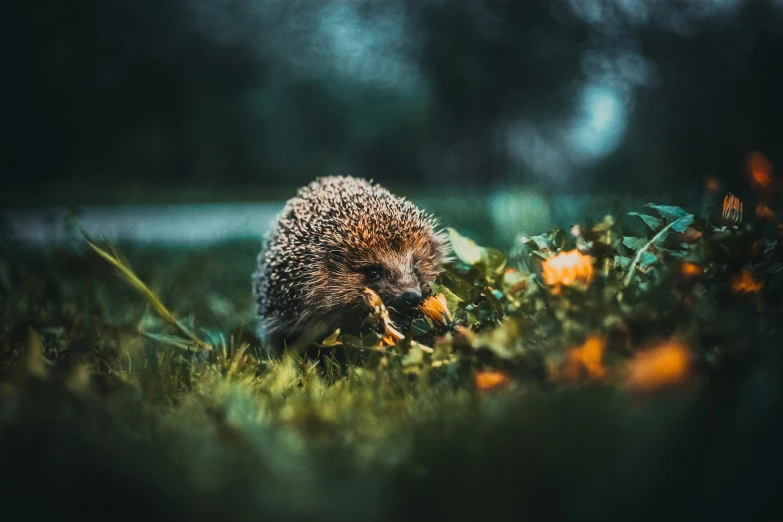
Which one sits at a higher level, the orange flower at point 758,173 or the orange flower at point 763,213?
the orange flower at point 758,173

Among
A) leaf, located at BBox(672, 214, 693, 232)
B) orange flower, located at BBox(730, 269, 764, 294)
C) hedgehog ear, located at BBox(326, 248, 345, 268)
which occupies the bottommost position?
orange flower, located at BBox(730, 269, 764, 294)

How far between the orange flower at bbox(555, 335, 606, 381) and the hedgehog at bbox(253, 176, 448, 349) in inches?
58.2

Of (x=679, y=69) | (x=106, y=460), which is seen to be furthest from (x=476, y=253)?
(x=679, y=69)

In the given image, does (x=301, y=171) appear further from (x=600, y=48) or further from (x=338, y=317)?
(x=338, y=317)

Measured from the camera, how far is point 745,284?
203 centimetres

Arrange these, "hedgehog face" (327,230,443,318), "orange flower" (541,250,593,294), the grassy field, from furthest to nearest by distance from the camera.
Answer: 1. "hedgehog face" (327,230,443,318)
2. "orange flower" (541,250,593,294)
3. the grassy field

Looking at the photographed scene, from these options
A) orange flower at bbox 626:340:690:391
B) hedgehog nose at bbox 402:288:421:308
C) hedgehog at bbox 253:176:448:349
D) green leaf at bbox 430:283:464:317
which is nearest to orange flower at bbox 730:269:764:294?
orange flower at bbox 626:340:690:391

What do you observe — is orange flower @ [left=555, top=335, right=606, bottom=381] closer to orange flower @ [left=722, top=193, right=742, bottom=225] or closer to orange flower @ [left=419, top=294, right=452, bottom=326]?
orange flower @ [left=419, top=294, right=452, bottom=326]

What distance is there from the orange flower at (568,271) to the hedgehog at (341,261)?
1.14 meters

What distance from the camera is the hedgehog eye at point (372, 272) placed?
3359 mm

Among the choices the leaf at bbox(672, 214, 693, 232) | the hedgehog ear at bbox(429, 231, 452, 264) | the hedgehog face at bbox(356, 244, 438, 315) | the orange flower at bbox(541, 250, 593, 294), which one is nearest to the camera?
the orange flower at bbox(541, 250, 593, 294)

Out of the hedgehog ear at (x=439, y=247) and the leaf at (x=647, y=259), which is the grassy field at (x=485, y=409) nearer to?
the leaf at (x=647, y=259)

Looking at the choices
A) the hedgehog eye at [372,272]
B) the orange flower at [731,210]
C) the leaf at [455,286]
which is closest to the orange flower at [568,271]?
the leaf at [455,286]

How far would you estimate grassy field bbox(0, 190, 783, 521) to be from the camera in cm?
141
